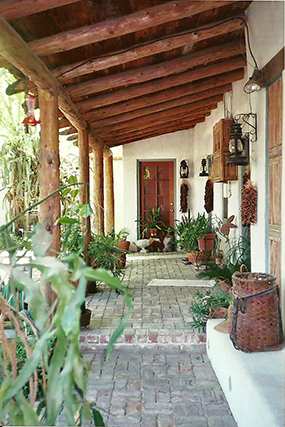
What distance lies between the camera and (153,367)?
10.9ft

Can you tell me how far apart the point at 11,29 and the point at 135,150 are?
677cm

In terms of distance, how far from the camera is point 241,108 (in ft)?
18.0

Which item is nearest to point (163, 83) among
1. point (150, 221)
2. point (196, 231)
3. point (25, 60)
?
point (25, 60)

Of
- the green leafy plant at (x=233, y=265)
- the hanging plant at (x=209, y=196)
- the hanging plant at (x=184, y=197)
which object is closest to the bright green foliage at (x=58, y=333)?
the green leafy plant at (x=233, y=265)

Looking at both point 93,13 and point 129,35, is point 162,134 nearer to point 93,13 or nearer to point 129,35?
point 129,35

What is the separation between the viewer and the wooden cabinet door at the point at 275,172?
3.11 meters

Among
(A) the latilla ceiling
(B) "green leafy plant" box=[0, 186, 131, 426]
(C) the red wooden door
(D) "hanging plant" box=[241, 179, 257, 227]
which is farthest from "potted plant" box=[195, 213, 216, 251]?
(B) "green leafy plant" box=[0, 186, 131, 426]

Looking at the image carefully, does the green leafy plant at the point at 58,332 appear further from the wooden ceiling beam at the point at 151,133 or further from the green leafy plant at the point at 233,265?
the wooden ceiling beam at the point at 151,133

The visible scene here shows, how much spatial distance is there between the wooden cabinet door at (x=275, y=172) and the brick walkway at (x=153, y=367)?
3.33 feet

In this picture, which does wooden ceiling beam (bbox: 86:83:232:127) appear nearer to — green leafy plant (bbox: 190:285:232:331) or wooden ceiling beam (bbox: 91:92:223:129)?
wooden ceiling beam (bbox: 91:92:223:129)

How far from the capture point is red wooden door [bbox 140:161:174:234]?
954 cm

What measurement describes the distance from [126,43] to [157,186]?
19.3ft

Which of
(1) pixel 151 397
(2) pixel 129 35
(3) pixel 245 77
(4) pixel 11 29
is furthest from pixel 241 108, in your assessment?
(1) pixel 151 397

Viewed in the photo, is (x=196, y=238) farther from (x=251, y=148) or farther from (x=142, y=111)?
(x=251, y=148)
